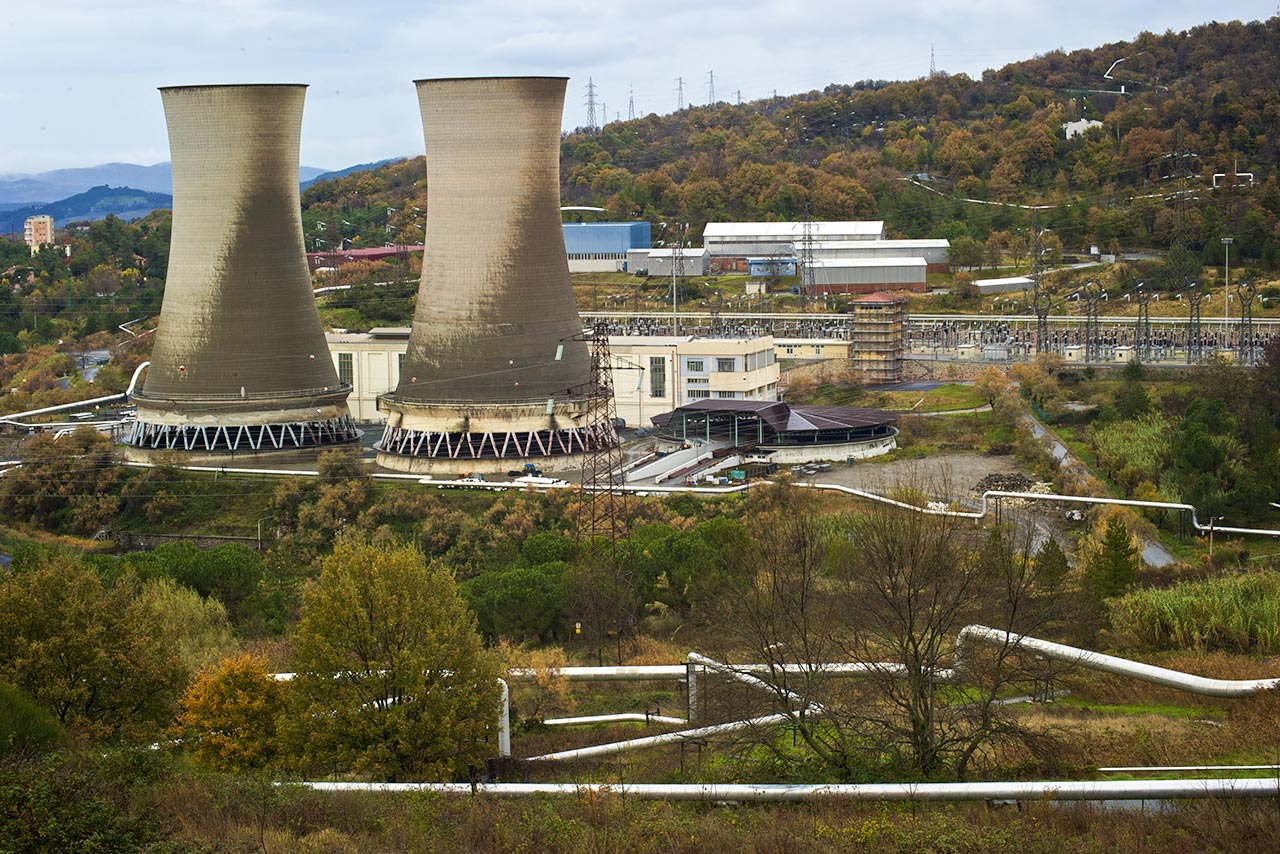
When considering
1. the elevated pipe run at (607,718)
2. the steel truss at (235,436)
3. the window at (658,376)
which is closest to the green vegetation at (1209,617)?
the elevated pipe run at (607,718)

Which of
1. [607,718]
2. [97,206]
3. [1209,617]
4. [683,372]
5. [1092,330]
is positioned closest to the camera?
[607,718]

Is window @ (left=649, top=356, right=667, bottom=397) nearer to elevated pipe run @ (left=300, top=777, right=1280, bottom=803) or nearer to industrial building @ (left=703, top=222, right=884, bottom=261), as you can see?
industrial building @ (left=703, top=222, right=884, bottom=261)

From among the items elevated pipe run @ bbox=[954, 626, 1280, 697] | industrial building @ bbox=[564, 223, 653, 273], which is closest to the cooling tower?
elevated pipe run @ bbox=[954, 626, 1280, 697]

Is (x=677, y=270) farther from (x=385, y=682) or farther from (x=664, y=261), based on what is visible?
(x=385, y=682)

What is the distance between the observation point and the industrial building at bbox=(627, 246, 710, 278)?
154 feet

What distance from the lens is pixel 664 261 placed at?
4709 centimetres

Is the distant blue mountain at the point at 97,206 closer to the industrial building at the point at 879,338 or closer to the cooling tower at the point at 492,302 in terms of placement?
the industrial building at the point at 879,338

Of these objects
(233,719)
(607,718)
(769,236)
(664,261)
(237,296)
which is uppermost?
(769,236)

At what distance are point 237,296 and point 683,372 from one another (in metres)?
8.33

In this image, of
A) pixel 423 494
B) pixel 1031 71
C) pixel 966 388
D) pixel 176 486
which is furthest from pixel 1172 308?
pixel 1031 71

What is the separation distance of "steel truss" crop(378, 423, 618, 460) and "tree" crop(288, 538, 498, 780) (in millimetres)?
14592

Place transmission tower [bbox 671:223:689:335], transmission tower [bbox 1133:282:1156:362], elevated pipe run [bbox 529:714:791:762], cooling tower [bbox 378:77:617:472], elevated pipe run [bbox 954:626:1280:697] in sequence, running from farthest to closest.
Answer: transmission tower [bbox 671:223:689:335]
transmission tower [bbox 1133:282:1156:362]
cooling tower [bbox 378:77:617:472]
elevated pipe run [bbox 954:626:1280:697]
elevated pipe run [bbox 529:714:791:762]

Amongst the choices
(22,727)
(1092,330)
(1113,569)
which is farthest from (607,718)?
(1092,330)

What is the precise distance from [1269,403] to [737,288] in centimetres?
2272
